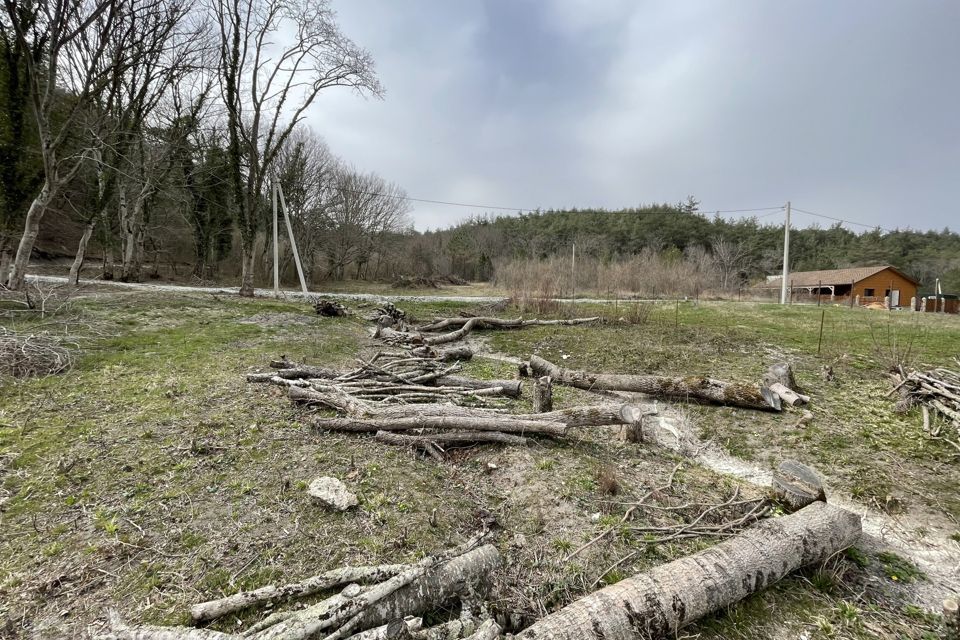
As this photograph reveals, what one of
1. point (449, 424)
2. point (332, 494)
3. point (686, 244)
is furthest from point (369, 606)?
point (686, 244)

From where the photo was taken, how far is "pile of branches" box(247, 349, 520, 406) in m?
4.88

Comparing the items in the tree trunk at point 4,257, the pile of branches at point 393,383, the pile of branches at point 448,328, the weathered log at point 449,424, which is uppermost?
the tree trunk at point 4,257

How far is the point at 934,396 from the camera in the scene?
519 centimetres

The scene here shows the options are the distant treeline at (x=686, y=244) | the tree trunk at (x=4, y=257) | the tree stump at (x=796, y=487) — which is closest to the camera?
the tree stump at (x=796, y=487)

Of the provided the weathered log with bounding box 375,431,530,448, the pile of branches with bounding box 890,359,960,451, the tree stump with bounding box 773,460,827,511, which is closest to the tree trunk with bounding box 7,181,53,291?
the weathered log with bounding box 375,431,530,448

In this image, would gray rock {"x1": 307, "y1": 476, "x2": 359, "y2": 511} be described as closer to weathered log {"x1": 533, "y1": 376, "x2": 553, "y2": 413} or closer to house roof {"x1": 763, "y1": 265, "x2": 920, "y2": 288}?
weathered log {"x1": 533, "y1": 376, "x2": 553, "y2": 413}

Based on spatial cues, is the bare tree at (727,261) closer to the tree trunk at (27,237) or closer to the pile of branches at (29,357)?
the pile of branches at (29,357)

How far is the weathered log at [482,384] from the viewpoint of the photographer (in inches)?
225

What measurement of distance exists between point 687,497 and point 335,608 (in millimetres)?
2841

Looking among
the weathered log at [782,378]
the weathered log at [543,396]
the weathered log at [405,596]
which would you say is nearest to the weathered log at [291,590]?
the weathered log at [405,596]

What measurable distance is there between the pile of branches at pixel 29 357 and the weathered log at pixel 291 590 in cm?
537

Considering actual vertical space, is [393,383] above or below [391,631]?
above

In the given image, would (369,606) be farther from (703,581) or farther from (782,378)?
(782,378)

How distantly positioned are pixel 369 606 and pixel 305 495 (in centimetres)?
133
